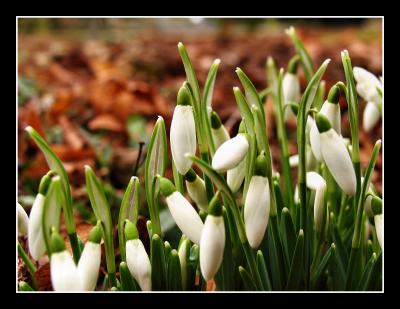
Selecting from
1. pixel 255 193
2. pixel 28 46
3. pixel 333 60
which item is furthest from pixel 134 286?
pixel 28 46

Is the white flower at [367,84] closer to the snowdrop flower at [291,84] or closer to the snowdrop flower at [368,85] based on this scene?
→ the snowdrop flower at [368,85]

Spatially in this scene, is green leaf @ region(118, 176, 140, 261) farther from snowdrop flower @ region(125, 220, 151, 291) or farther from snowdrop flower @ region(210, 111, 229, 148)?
snowdrop flower @ region(210, 111, 229, 148)

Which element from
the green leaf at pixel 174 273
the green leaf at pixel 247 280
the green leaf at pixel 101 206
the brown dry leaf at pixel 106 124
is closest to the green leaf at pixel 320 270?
the green leaf at pixel 247 280

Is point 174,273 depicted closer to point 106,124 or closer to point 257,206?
point 257,206

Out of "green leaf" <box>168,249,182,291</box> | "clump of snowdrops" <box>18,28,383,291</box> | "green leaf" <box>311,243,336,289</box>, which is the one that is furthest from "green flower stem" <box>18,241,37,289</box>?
"green leaf" <box>311,243,336,289</box>

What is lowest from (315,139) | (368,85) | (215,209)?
(215,209)

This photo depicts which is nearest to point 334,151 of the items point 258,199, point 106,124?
point 258,199
